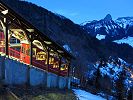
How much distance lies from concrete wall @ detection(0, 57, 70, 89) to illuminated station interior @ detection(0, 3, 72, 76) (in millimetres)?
969

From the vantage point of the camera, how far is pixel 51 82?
36219mm

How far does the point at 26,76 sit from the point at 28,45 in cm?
812

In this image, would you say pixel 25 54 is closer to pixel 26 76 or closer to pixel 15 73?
pixel 26 76

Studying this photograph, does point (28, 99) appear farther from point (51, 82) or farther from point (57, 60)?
point (57, 60)

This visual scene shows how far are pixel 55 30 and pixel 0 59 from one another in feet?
512

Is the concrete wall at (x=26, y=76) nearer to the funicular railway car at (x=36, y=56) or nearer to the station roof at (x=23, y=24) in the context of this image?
the funicular railway car at (x=36, y=56)

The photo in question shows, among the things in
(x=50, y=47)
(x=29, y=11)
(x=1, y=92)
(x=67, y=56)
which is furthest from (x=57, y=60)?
(x=29, y=11)

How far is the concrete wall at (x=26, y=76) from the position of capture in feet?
89.2

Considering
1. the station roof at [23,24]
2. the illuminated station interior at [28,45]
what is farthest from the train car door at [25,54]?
the station roof at [23,24]

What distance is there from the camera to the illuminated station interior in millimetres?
29281

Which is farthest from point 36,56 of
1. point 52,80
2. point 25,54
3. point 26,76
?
point 26,76

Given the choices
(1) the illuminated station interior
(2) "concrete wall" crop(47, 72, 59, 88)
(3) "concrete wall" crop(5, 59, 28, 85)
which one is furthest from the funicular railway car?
(3) "concrete wall" crop(5, 59, 28, 85)

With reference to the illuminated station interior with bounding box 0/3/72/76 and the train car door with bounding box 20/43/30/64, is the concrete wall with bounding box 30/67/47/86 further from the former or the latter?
the train car door with bounding box 20/43/30/64

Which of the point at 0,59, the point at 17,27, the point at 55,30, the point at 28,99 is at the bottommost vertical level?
the point at 28,99
